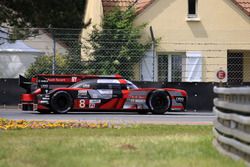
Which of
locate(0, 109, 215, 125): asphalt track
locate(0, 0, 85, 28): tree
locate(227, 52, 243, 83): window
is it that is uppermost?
locate(0, 0, 85, 28): tree

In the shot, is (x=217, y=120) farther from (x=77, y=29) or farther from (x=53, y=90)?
(x=77, y=29)

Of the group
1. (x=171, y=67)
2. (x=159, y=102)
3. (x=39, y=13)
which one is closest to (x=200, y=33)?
(x=171, y=67)

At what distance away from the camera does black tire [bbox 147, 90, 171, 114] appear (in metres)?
21.1

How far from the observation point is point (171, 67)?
2839 cm

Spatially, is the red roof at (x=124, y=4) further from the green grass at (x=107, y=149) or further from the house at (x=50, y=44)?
the green grass at (x=107, y=149)

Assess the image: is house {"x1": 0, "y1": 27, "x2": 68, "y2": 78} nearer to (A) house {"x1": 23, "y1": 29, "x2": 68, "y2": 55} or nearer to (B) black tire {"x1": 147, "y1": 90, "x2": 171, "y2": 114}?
(A) house {"x1": 23, "y1": 29, "x2": 68, "y2": 55}

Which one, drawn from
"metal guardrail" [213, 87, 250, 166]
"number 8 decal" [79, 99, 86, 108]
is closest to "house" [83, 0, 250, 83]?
"number 8 decal" [79, 99, 86, 108]

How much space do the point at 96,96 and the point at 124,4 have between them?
10.9 metres

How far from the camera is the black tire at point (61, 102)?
20.7 meters

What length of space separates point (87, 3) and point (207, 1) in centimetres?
983

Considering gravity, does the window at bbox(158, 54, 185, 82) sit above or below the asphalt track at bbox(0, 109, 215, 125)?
above

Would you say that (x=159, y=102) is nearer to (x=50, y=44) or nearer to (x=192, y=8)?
(x=50, y=44)

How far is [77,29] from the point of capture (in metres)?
25.5

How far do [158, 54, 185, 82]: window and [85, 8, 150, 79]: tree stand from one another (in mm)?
1248
